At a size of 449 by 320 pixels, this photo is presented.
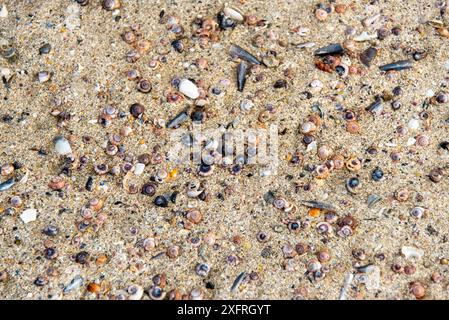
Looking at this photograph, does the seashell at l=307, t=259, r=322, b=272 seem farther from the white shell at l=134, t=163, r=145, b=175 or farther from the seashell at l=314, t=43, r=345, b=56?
the seashell at l=314, t=43, r=345, b=56

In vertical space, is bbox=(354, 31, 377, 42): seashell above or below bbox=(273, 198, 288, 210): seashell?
above

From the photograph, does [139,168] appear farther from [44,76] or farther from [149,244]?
[44,76]

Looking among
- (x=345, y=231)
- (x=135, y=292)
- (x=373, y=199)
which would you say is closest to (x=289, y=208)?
(x=345, y=231)

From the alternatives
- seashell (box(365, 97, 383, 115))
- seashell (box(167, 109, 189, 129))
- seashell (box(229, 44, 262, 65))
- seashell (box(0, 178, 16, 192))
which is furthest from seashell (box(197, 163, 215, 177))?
seashell (box(0, 178, 16, 192))

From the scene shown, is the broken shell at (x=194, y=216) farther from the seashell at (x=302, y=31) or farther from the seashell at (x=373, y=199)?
the seashell at (x=302, y=31)
